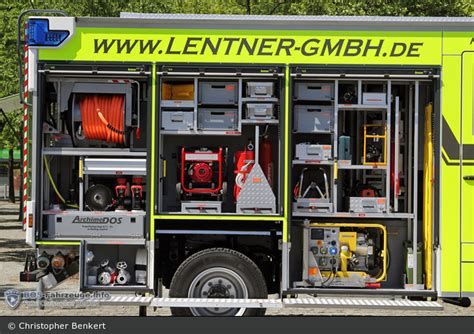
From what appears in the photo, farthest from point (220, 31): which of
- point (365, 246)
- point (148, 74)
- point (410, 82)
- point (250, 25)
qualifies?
point (365, 246)

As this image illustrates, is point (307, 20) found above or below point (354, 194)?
above

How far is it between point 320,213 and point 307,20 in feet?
6.83

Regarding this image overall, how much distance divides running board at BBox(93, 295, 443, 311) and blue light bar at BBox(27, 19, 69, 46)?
280 centimetres

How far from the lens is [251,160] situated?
8.76 meters

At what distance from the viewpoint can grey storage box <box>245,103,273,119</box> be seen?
8.57m

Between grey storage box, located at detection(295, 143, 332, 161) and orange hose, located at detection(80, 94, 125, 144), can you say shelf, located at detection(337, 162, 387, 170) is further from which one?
orange hose, located at detection(80, 94, 125, 144)

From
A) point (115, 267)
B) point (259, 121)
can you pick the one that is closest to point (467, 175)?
point (259, 121)

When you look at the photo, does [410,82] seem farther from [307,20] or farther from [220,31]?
[220,31]

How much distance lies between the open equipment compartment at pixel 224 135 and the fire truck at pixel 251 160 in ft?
0.06

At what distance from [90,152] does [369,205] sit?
310 cm

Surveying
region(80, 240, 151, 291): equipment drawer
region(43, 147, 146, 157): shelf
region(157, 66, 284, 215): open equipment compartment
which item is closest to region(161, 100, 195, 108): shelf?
region(157, 66, 284, 215): open equipment compartment

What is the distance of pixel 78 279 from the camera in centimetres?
870

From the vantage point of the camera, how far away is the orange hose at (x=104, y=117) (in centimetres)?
870

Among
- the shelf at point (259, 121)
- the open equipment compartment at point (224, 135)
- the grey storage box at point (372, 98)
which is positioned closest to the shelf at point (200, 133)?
the open equipment compartment at point (224, 135)
